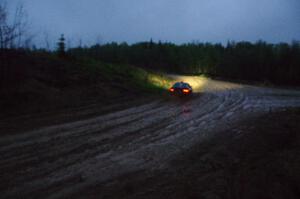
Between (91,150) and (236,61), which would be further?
(236,61)

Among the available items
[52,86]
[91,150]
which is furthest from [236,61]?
[91,150]

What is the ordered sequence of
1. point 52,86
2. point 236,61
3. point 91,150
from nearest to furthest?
point 91,150
point 52,86
point 236,61

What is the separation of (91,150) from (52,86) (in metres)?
12.2

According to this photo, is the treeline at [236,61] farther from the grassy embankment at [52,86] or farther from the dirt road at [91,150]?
the dirt road at [91,150]

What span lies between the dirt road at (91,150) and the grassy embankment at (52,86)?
14.2 ft

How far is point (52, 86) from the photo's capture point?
18688 mm

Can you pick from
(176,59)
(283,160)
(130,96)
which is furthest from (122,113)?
(176,59)

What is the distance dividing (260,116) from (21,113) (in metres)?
12.8

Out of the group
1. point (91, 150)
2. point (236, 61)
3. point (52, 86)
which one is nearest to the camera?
point (91, 150)

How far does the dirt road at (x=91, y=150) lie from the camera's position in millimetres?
5707

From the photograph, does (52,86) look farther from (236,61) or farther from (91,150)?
(236,61)

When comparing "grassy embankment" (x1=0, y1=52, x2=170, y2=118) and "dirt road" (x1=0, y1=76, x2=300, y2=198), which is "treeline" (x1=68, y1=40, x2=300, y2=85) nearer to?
"grassy embankment" (x1=0, y1=52, x2=170, y2=118)

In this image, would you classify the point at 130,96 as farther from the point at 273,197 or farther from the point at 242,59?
the point at 242,59

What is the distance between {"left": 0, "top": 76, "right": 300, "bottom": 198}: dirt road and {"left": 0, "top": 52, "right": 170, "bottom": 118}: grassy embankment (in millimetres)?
4332
